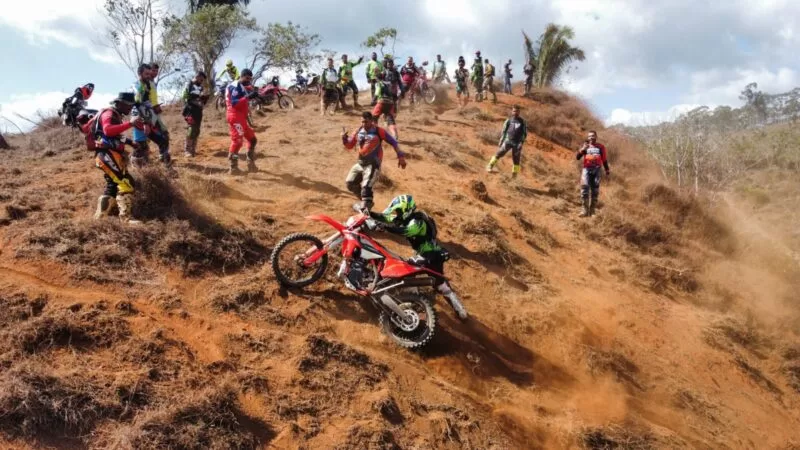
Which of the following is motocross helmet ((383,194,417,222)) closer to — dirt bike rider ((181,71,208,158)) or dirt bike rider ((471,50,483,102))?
dirt bike rider ((181,71,208,158))

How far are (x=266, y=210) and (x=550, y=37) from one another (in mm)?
25758

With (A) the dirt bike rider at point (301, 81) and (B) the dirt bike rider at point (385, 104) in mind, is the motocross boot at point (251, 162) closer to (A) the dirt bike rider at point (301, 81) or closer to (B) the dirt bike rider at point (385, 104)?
(B) the dirt bike rider at point (385, 104)

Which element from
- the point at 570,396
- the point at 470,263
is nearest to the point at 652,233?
the point at 470,263

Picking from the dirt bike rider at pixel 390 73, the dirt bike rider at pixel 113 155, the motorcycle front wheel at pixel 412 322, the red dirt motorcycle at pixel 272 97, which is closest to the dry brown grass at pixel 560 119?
the dirt bike rider at pixel 390 73

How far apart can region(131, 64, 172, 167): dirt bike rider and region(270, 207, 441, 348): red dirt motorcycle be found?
152 inches

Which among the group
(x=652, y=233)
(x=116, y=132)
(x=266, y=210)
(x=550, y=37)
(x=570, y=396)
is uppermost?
(x=550, y=37)

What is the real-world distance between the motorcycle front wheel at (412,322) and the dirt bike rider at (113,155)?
3.57 metres

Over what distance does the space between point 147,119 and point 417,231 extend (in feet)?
17.5

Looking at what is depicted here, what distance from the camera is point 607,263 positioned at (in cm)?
1128

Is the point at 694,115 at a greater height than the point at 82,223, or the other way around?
the point at 694,115

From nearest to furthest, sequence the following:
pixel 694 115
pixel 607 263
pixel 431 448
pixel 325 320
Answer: pixel 431 448 → pixel 325 320 → pixel 607 263 → pixel 694 115

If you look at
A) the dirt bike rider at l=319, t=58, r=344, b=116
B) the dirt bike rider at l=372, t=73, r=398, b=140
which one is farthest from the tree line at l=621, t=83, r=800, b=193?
the dirt bike rider at l=319, t=58, r=344, b=116

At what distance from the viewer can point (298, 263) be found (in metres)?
6.41

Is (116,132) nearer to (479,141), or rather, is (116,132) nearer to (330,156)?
(330,156)
